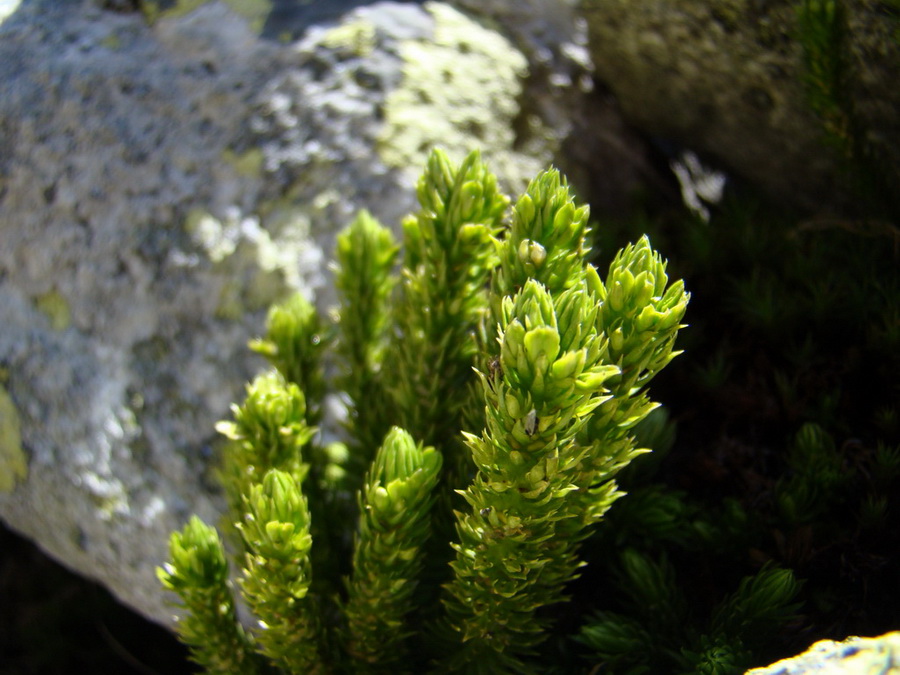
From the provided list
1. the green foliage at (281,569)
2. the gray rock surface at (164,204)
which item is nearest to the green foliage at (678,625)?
the green foliage at (281,569)

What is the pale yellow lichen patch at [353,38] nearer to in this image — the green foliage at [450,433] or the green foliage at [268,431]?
the green foliage at [450,433]

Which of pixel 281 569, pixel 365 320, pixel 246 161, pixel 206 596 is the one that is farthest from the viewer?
pixel 246 161

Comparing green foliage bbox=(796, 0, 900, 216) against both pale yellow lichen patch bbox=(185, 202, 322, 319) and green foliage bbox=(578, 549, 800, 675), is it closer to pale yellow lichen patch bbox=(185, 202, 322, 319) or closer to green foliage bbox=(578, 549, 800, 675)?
green foliage bbox=(578, 549, 800, 675)

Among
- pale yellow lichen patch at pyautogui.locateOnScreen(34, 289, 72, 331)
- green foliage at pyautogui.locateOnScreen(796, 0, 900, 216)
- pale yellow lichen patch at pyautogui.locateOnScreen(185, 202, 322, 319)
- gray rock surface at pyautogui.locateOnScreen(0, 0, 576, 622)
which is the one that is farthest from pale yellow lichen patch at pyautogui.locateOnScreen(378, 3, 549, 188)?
pale yellow lichen patch at pyautogui.locateOnScreen(34, 289, 72, 331)

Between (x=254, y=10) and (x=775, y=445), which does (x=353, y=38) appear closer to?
(x=254, y=10)

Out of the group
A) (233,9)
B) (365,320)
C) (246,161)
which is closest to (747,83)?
(365,320)

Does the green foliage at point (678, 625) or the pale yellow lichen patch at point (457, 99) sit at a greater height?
the pale yellow lichen patch at point (457, 99)

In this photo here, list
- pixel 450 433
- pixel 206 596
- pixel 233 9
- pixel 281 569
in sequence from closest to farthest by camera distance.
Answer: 1. pixel 281 569
2. pixel 206 596
3. pixel 450 433
4. pixel 233 9

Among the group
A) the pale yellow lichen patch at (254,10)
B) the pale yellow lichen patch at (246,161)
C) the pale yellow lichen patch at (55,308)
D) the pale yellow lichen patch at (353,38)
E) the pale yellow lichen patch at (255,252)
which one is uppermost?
the pale yellow lichen patch at (254,10)
